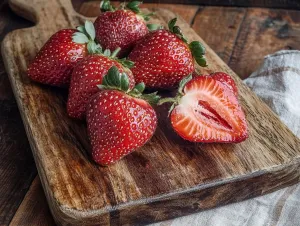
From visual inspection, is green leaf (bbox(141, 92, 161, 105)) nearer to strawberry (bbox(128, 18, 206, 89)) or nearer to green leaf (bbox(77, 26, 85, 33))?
strawberry (bbox(128, 18, 206, 89))

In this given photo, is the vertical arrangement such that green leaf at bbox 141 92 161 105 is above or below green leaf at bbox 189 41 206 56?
below

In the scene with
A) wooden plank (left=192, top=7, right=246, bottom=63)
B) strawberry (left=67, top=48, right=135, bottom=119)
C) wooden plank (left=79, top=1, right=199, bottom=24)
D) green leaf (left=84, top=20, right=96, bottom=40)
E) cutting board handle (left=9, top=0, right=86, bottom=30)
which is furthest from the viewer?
wooden plank (left=79, top=1, right=199, bottom=24)

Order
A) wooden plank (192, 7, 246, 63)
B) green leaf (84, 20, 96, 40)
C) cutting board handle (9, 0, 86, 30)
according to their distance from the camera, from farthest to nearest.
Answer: wooden plank (192, 7, 246, 63), cutting board handle (9, 0, 86, 30), green leaf (84, 20, 96, 40)

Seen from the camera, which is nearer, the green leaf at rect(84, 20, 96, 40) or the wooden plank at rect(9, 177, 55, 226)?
the wooden plank at rect(9, 177, 55, 226)

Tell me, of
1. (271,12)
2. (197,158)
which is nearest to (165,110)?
(197,158)

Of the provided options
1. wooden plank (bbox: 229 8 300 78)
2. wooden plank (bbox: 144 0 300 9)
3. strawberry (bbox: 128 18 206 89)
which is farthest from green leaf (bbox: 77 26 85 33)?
wooden plank (bbox: 144 0 300 9)

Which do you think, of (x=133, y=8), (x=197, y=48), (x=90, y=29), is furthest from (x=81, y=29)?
(x=197, y=48)

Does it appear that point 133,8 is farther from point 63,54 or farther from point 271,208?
point 271,208
